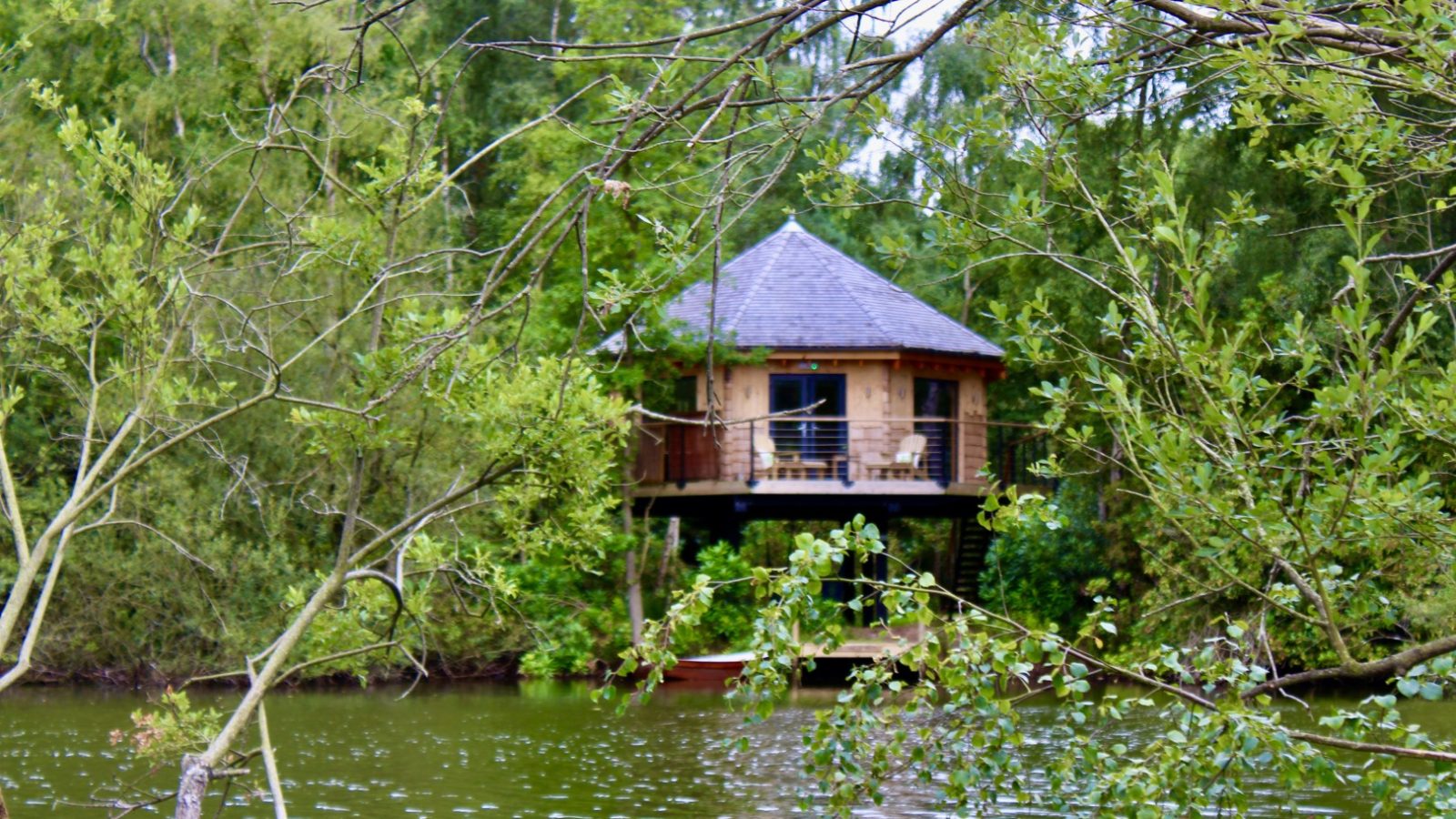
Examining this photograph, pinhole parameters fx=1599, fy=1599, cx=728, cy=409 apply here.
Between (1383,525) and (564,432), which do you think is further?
(564,432)

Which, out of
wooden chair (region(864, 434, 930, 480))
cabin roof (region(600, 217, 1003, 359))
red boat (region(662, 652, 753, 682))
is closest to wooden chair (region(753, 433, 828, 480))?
wooden chair (region(864, 434, 930, 480))

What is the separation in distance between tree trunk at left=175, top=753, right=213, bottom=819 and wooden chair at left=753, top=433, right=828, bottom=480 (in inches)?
731

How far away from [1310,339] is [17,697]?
71.1ft

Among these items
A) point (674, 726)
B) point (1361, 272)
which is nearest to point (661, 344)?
point (674, 726)

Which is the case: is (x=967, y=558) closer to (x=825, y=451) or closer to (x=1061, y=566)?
(x=1061, y=566)

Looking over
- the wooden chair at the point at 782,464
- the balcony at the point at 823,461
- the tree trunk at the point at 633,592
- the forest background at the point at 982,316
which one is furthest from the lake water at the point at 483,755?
the wooden chair at the point at 782,464

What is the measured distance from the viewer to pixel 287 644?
21.1 ft

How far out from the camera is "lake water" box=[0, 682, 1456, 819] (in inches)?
505

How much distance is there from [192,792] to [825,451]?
19811 mm

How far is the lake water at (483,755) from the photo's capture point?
12.8 metres

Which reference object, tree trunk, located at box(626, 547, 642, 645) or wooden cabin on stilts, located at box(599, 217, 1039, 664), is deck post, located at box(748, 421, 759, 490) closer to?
wooden cabin on stilts, located at box(599, 217, 1039, 664)

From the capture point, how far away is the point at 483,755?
52.9 ft

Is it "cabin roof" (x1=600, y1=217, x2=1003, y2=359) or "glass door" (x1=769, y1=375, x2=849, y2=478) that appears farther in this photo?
"cabin roof" (x1=600, y1=217, x2=1003, y2=359)

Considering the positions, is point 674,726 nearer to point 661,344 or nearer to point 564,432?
point 661,344
